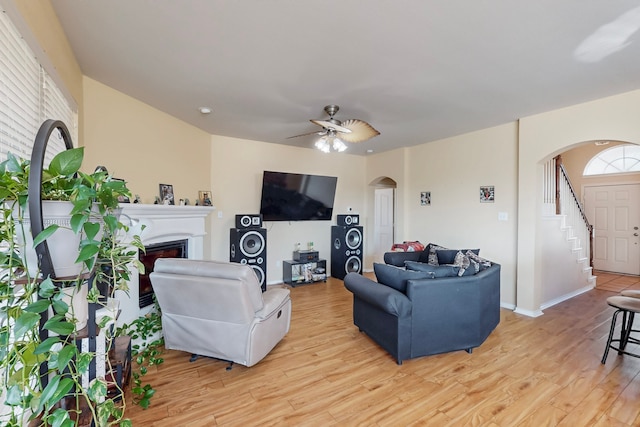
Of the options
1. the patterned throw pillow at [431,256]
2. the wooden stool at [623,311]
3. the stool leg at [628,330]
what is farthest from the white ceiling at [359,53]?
the stool leg at [628,330]

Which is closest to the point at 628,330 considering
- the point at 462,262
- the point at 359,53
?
the point at 462,262

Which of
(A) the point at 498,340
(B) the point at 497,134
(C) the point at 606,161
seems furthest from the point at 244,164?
(C) the point at 606,161

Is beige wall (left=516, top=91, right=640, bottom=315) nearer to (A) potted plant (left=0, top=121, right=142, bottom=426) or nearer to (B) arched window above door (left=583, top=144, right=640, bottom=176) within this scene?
(B) arched window above door (left=583, top=144, right=640, bottom=176)

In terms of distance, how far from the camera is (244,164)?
194 inches

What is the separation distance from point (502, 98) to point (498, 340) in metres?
2.50

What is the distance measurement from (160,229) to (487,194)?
4.26 m

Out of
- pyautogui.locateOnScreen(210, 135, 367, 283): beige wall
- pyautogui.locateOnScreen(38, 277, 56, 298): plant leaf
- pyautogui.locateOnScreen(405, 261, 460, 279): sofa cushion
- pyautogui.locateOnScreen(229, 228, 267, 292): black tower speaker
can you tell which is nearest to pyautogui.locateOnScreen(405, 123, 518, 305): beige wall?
pyautogui.locateOnScreen(210, 135, 367, 283): beige wall

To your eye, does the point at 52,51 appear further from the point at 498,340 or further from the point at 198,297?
the point at 498,340

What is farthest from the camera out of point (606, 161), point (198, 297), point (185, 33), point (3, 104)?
point (606, 161)

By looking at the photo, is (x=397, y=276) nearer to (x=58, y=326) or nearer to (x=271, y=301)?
(x=271, y=301)

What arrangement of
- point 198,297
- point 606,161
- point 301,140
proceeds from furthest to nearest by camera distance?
point 606,161 → point 301,140 → point 198,297

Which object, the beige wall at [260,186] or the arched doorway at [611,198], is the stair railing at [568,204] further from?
the beige wall at [260,186]

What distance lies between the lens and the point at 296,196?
16.9 ft

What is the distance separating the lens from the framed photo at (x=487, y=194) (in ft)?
13.7
